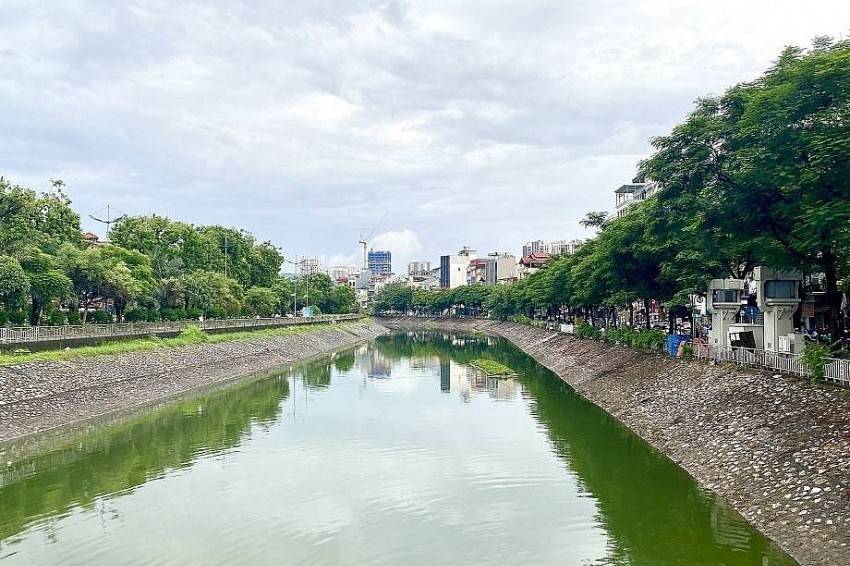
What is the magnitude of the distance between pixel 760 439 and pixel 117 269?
4302 centimetres

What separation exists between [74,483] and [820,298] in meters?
34.4

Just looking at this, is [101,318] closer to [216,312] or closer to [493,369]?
[216,312]

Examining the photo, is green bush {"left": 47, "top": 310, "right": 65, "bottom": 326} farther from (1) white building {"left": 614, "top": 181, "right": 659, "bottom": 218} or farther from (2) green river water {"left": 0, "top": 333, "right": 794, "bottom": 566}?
(1) white building {"left": 614, "top": 181, "right": 659, "bottom": 218}

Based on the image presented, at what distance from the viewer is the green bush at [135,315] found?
55.0 m

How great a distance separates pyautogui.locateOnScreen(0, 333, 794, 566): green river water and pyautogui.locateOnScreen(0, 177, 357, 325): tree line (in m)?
13.1

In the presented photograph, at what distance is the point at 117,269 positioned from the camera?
48.2m

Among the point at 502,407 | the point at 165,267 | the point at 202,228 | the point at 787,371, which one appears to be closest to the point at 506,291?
the point at 202,228

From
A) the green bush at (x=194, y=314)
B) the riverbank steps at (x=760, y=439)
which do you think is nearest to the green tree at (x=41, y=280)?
the green bush at (x=194, y=314)

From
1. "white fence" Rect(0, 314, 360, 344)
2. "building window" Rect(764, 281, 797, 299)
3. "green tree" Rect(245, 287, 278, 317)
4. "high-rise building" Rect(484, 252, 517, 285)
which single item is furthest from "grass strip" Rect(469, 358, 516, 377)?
"high-rise building" Rect(484, 252, 517, 285)

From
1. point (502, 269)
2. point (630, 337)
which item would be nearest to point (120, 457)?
point (630, 337)

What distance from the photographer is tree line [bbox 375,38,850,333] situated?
18.7 metres

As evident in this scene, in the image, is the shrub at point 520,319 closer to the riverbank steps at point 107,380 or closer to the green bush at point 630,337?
the green bush at point 630,337

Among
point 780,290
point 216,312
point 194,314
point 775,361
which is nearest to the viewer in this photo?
point 775,361

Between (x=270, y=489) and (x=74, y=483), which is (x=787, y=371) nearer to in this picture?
(x=270, y=489)
